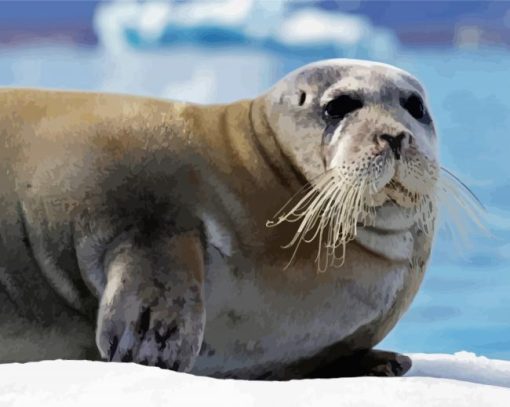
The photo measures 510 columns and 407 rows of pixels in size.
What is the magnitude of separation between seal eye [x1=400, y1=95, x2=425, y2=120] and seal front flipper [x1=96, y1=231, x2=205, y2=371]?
0.79 metres

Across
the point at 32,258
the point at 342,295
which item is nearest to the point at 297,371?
the point at 342,295

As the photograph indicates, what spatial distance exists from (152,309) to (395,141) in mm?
773

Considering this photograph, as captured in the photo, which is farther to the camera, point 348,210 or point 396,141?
point 348,210

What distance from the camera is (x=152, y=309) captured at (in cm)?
276

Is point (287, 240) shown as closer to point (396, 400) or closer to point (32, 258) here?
point (32, 258)

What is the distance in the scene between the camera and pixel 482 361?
3.61 meters

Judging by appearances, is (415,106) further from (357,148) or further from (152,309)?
(152,309)

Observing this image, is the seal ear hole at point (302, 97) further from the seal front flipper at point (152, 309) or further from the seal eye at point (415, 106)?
the seal front flipper at point (152, 309)

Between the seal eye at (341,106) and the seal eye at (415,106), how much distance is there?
0.15 m

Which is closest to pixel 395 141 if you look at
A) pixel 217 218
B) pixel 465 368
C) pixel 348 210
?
pixel 348 210

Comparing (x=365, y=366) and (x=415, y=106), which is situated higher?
(x=415, y=106)

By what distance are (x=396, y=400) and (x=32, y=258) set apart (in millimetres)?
1255

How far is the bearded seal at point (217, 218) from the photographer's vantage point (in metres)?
2.91

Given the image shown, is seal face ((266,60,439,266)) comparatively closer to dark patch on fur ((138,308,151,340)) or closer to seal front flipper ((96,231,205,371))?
seal front flipper ((96,231,205,371))
